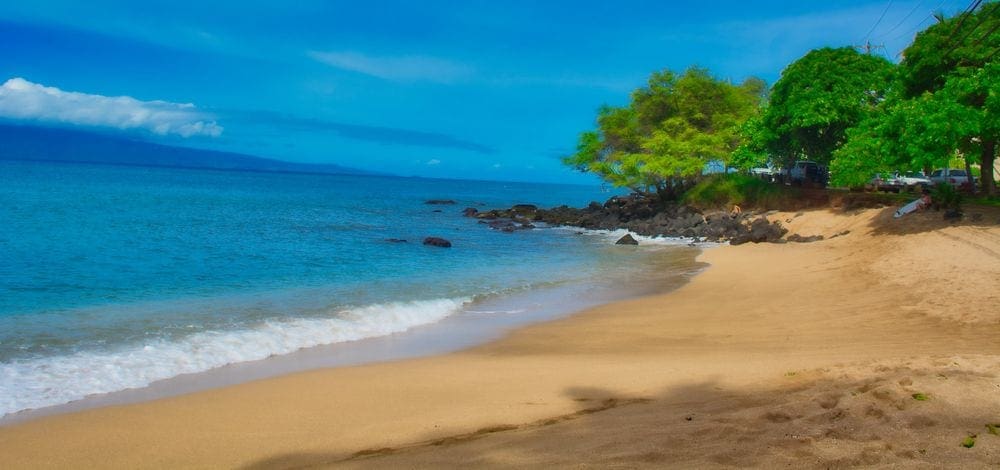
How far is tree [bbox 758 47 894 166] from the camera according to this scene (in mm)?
32031

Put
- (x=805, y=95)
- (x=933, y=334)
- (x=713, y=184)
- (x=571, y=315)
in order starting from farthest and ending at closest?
1. (x=713, y=184)
2. (x=805, y=95)
3. (x=571, y=315)
4. (x=933, y=334)

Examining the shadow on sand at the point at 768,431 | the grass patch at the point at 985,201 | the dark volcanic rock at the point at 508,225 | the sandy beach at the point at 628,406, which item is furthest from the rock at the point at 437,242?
the shadow on sand at the point at 768,431

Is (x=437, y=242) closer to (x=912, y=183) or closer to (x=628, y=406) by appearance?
(x=628, y=406)

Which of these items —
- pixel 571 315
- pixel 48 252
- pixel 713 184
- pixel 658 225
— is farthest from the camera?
pixel 713 184

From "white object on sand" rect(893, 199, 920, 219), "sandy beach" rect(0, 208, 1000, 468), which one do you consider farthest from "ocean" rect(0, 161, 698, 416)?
"white object on sand" rect(893, 199, 920, 219)

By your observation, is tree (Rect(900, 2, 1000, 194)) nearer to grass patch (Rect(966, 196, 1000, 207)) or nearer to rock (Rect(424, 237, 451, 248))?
grass patch (Rect(966, 196, 1000, 207))

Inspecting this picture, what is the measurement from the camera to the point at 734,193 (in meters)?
41.8

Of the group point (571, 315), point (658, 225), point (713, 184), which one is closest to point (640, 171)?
point (713, 184)

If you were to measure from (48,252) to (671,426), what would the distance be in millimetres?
24052

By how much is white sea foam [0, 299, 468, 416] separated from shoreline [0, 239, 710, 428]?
20 cm

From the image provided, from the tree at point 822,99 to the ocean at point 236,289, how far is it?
9.07 m

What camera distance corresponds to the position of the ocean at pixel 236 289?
9992 millimetres

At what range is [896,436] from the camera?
486 centimetres

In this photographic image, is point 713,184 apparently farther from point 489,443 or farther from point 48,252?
point 489,443
